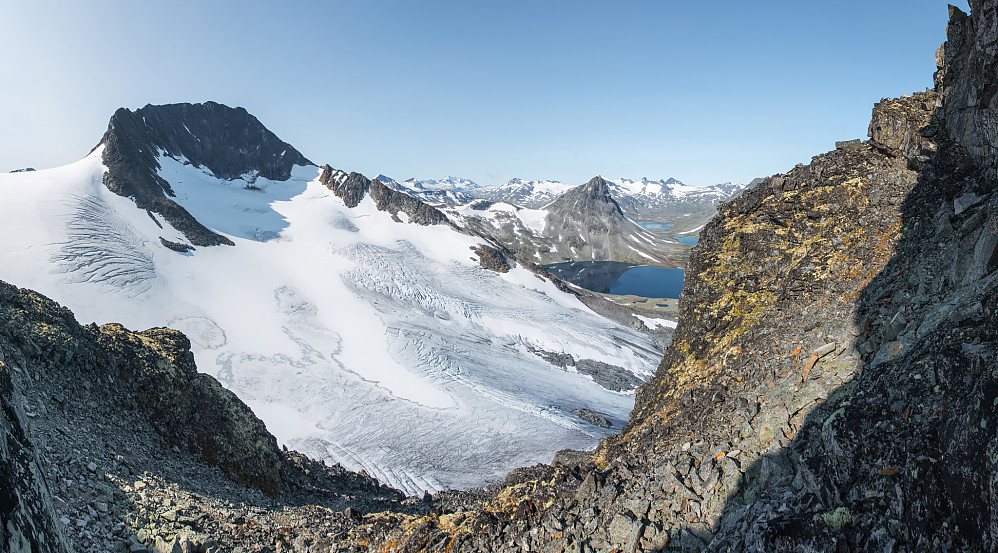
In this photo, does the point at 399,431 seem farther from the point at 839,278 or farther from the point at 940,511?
the point at 940,511

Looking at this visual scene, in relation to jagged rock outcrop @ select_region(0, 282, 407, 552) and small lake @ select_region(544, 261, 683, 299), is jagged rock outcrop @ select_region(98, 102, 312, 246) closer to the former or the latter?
jagged rock outcrop @ select_region(0, 282, 407, 552)

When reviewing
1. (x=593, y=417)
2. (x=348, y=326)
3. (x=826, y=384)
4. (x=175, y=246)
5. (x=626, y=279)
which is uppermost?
(x=826, y=384)

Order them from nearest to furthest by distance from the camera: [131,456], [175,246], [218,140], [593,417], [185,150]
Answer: [131,456] → [593,417] → [175,246] → [185,150] → [218,140]

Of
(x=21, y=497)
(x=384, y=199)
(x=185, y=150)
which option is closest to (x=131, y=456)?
(x=21, y=497)

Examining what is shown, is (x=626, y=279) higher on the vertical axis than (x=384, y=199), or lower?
lower

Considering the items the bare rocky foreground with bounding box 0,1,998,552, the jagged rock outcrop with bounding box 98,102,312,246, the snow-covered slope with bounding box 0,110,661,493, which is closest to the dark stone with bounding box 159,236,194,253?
the snow-covered slope with bounding box 0,110,661,493

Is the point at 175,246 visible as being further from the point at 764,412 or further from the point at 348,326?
the point at 764,412

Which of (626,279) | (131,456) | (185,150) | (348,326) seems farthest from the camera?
(626,279)

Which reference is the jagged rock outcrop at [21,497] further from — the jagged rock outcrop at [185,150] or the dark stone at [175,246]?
the jagged rock outcrop at [185,150]
